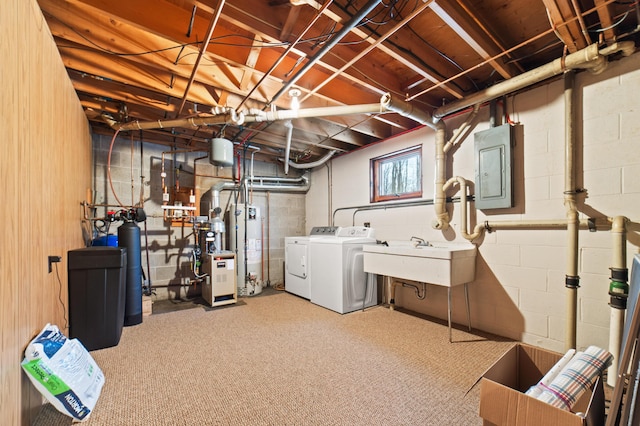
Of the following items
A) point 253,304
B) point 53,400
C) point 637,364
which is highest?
point 637,364

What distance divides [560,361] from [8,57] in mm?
2934

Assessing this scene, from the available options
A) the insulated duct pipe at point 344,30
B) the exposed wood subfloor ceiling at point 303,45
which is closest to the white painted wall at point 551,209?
the exposed wood subfloor ceiling at point 303,45

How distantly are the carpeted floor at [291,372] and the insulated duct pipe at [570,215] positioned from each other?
1.83 ft

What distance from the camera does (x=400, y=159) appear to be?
12.2 feet

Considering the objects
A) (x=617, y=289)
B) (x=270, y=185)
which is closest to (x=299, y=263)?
(x=270, y=185)

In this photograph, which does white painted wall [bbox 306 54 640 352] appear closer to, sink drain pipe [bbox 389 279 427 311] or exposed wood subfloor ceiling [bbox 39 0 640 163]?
sink drain pipe [bbox 389 279 427 311]

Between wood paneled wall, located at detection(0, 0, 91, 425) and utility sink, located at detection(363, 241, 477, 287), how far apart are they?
2.81 meters

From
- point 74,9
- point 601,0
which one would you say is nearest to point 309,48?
point 74,9

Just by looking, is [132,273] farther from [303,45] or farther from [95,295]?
[303,45]

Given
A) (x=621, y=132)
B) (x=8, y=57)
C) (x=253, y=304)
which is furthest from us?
(x=253, y=304)

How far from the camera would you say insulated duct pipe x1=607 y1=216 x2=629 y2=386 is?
184 centimetres

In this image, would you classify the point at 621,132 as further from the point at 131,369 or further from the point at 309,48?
the point at 131,369

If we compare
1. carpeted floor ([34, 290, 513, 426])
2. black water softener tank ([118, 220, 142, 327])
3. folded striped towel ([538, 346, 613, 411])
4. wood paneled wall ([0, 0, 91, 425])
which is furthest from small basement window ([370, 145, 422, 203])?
wood paneled wall ([0, 0, 91, 425])

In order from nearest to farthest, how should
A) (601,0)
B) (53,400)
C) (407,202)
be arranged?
1. (53,400)
2. (601,0)
3. (407,202)
